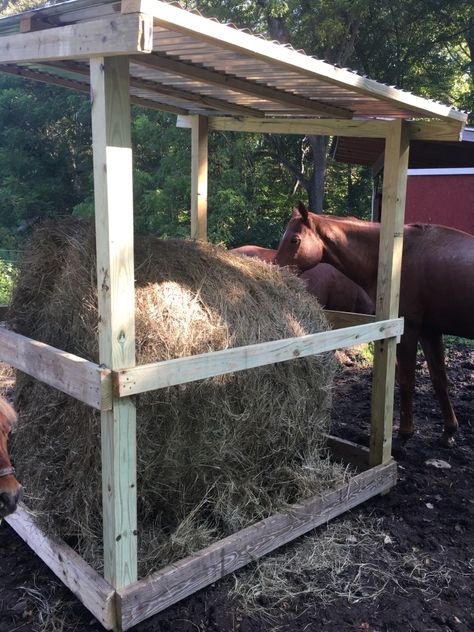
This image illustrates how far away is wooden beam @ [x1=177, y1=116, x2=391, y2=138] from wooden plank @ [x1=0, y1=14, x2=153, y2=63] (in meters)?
1.95

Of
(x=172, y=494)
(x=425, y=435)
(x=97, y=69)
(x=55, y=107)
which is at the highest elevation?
(x=55, y=107)

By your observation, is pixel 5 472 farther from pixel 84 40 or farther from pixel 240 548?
pixel 84 40

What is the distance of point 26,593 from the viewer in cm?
268

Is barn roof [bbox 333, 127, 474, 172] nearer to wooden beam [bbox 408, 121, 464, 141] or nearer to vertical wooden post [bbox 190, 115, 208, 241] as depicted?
vertical wooden post [bbox 190, 115, 208, 241]

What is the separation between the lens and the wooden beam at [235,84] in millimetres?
2775

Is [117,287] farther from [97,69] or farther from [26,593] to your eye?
[26,593]

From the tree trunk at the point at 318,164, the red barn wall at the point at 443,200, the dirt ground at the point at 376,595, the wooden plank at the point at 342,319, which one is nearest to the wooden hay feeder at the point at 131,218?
the dirt ground at the point at 376,595

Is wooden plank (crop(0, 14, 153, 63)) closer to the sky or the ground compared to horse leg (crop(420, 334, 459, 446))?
closer to the sky

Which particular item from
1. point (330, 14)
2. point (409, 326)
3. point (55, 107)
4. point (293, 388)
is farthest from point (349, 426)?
point (55, 107)

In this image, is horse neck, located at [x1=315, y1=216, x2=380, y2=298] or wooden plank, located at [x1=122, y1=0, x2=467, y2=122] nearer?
wooden plank, located at [x1=122, y1=0, x2=467, y2=122]

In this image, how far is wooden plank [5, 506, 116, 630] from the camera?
234 centimetres

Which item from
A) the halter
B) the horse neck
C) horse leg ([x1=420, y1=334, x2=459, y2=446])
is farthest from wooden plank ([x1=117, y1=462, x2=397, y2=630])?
the horse neck

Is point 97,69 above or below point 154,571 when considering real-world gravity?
above

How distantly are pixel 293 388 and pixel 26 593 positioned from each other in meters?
1.83
